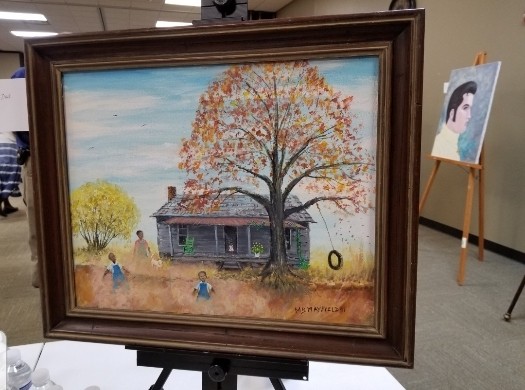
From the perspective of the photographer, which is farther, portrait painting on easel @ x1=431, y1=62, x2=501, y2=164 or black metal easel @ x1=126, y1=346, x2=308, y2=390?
portrait painting on easel @ x1=431, y1=62, x2=501, y2=164

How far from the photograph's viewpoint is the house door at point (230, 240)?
0.47 meters

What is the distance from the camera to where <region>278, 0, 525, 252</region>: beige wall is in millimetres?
3080

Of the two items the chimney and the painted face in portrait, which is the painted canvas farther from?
the painted face in portrait

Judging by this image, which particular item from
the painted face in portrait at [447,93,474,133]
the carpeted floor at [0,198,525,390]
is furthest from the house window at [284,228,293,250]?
the painted face in portrait at [447,93,474,133]

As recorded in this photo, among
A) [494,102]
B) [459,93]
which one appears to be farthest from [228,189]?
[494,102]

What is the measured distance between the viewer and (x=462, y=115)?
3.02m

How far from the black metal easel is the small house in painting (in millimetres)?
121

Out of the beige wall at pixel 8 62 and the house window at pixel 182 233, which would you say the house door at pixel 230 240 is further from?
the beige wall at pixel 8 62

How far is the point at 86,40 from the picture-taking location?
0.46 m

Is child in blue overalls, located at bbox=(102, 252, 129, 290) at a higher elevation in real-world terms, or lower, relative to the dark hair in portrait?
lower

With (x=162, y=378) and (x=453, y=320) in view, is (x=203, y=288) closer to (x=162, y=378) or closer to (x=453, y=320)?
(x=162, y=378)

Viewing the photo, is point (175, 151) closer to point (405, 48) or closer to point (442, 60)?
point (405, 48)

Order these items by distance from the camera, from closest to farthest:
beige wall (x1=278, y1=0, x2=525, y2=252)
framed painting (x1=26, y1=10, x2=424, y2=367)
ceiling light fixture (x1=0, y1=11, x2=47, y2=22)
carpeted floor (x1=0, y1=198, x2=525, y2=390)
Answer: framed painting (x1=26, y1=10, x2=424, y2=367), carpeted floor (x1=0, y1=198, x2=525, y2=390), beige wall (x1=278, y1=0, x2=525, y2=252), ceiling light fixture (x1=0, y1=11, x2=47, y2=22)

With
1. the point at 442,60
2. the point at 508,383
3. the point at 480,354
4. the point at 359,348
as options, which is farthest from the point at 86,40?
the point at 442,60
